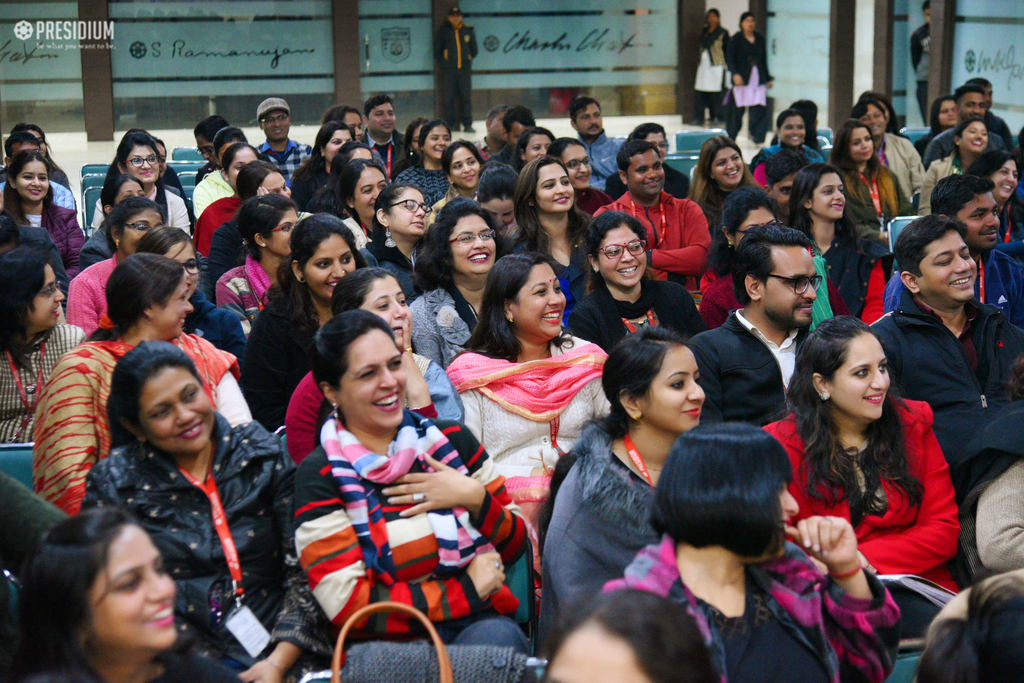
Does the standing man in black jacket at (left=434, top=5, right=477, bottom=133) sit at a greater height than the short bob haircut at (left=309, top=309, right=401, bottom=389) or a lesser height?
greater

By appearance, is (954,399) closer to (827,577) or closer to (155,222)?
(827,577)

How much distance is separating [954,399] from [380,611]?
2.18m

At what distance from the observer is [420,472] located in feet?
8.05

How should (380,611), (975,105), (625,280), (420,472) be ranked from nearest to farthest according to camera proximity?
1. (380,611)
2. (420,472)
3. (625,280)
4. (975,105)

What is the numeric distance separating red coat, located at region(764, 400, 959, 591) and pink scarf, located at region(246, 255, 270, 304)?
2.39 m

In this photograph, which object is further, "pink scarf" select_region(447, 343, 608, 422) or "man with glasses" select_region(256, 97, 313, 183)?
"man with glasses" select_region(256, 97, 313, 183)

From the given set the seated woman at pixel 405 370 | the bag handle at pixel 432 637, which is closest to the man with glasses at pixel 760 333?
the seated woman at pixel 405 370

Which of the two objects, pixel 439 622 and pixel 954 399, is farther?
pixel 954 399

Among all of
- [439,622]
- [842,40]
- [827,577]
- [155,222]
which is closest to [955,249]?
[827,577]

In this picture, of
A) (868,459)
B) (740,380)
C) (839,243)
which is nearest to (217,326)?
(740,380)

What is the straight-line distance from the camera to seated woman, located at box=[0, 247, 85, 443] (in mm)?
3465

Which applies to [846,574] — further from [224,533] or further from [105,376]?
[105,376]

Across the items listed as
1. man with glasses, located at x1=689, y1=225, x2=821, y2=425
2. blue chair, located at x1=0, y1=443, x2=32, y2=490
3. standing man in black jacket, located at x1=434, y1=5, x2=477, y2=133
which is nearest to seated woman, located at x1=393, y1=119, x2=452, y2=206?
man with glasses, located at x1=689, y1=225, x2=821, y2=425

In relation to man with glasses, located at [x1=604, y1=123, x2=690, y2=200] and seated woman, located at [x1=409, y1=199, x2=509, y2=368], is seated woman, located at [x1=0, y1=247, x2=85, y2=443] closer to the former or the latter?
seated woman, located at [x1=409, y1=199, x2=509, y2=368]
